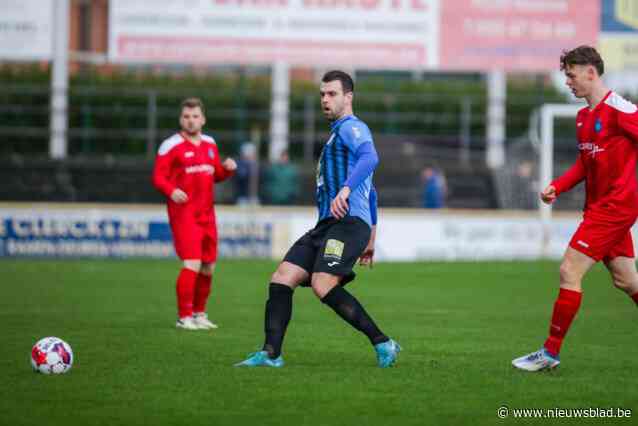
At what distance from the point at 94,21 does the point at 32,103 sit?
1737 centimetres

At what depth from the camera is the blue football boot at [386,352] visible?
8.12 metres

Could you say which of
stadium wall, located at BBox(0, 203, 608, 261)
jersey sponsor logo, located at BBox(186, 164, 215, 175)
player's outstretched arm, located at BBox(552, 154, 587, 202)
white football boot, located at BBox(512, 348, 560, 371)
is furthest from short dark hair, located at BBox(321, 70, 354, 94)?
stadium wall, located at BBox(0, 203, 608, 261)

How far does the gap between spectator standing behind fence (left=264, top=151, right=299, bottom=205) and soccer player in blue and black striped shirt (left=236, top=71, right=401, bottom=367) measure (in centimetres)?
1570

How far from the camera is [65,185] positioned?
77.1ft

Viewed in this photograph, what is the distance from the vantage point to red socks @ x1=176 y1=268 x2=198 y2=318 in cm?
1119

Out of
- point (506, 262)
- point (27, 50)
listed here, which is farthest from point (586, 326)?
point (27, 50)

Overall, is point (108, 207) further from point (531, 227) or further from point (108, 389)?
point (108, 389)

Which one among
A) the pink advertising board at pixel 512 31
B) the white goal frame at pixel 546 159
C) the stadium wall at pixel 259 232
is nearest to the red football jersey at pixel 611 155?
the stadium wall at pixel 259 232

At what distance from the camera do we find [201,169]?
11.4 m

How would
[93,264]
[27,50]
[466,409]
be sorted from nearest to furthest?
1. [466,409]
2. [93,264]
3. [27,50]

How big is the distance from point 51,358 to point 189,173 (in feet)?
12.6

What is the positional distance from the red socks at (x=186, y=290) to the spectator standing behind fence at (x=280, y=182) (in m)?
12.7

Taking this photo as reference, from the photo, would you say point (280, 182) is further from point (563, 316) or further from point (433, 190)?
point (563, 316)

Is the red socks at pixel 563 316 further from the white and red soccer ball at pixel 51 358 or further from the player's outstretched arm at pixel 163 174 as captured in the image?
the player's outstretched arm at pixel 163 174
